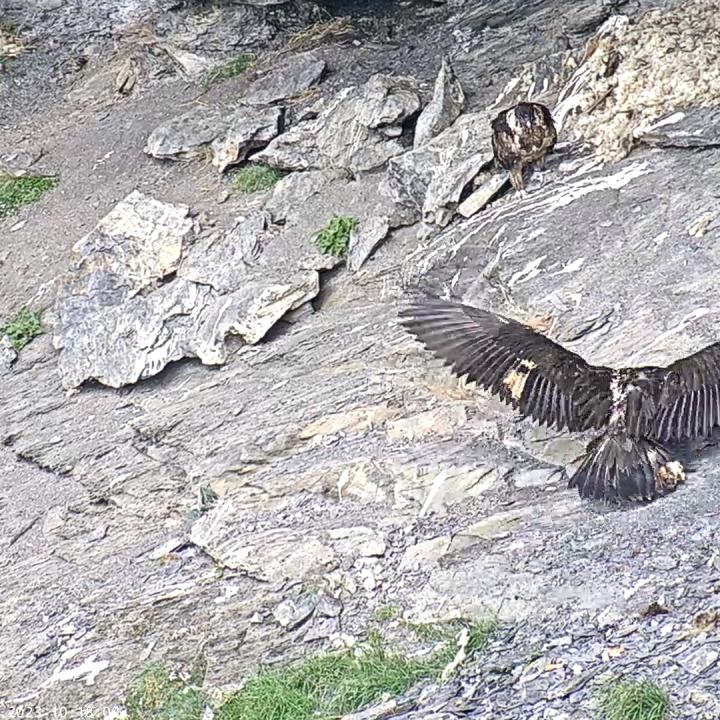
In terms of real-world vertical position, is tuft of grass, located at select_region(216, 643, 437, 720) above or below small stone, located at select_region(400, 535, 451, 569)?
below

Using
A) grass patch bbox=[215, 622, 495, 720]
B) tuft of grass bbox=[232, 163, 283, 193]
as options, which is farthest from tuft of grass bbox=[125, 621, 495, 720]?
tuft of grass bbox=[232, 163, 283, 193]

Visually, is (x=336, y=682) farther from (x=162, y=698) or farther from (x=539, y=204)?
(x=539, y=204)

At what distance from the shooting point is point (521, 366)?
725cm

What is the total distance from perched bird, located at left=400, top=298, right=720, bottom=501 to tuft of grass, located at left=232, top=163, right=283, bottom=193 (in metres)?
4.45

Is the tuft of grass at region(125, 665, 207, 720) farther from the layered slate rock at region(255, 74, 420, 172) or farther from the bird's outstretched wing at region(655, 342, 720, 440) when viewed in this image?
the layered slate rock at region(255, 74, 420, 172)

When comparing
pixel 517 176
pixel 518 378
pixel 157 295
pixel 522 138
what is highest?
pixel 522 138

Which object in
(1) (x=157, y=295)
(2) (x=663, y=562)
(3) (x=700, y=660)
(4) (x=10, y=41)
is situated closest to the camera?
(3) (x=700, y=660)

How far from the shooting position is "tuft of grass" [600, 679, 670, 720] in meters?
5.12

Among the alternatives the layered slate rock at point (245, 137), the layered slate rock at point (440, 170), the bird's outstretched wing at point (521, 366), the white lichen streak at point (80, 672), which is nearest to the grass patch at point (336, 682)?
the white lichen streak at point (80, 672)

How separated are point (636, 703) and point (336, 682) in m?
1.92

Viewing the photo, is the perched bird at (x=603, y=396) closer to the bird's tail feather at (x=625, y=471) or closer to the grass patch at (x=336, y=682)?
the bird's tail feather at (x=625, y=471)

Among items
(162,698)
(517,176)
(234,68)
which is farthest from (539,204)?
(234,68)

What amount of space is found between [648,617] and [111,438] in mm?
4861

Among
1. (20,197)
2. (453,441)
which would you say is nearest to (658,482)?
(453,441)
